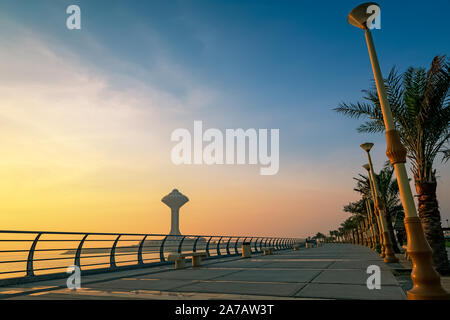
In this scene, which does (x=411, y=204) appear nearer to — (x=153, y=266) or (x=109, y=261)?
(x=109, y=261)

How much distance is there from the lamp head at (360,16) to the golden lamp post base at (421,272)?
4.84 m

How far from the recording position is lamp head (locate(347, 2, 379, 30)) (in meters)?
7.16

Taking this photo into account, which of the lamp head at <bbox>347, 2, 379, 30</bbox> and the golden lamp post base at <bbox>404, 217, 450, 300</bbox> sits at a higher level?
the lamp head at <bbox>347, 2, 379, 30</bbox>

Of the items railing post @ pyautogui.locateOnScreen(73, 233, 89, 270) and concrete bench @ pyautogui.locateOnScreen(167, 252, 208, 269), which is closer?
railing post @ pyautogui.locateOnScreen(73, 233, 89, 270)

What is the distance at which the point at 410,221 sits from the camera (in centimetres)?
582

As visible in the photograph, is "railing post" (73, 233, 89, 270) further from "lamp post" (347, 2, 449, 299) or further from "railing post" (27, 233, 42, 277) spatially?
"lamp post" (347, 2, 449, 299)

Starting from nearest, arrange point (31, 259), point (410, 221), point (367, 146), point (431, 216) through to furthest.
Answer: point (410, 221) → point (31, 259) → point (431, 216) → point (367, 146)

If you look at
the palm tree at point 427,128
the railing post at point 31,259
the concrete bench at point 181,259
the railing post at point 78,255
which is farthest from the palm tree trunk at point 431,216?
the railing post at point 31,259

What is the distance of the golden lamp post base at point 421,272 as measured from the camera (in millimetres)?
5121

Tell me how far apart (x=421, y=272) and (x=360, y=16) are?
19.3 ft

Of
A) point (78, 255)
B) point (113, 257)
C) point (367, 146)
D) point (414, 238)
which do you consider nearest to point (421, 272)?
point (414, 238)

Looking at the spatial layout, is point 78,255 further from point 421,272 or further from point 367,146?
point 367,146

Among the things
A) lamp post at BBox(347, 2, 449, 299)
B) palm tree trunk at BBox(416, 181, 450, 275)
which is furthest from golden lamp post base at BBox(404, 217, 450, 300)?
palm tree trunk at BBox(416, 181, 450, 275)
